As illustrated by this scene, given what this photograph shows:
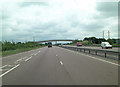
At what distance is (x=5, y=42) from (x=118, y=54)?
280ft

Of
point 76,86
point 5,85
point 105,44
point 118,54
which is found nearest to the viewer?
point 76,86

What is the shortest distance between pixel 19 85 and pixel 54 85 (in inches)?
63.3

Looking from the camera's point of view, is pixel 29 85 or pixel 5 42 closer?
pixel 29 85

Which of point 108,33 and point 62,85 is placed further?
point 108,33

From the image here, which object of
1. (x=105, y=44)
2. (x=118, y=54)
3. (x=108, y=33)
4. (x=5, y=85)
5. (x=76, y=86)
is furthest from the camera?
(x=108, y=33)

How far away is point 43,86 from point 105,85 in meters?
2.72

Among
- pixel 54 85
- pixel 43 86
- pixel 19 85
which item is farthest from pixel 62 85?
pixel 19 85

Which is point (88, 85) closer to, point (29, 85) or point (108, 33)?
point (29, 85)

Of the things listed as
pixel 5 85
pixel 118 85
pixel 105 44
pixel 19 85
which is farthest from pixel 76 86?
pixel 105 44

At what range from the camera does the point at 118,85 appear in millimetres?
7344

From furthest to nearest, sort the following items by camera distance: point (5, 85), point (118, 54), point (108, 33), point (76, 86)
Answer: point (108, 33), point (118, 54), point (5, 85), point (76, 86)

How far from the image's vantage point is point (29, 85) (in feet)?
24.7

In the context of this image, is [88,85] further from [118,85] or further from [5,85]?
[5,85]

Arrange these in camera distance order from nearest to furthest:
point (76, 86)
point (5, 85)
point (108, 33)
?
point (76, 86), point (5, 85), point (108, 33)
